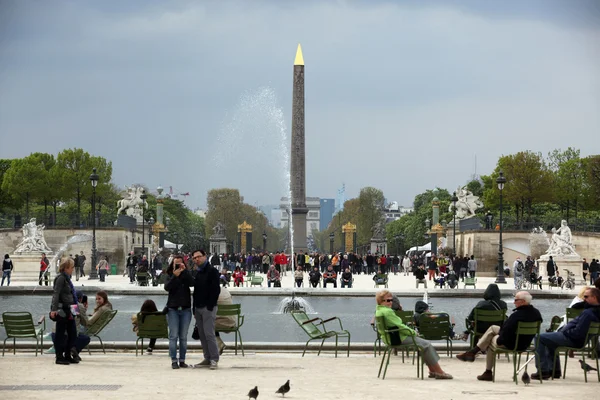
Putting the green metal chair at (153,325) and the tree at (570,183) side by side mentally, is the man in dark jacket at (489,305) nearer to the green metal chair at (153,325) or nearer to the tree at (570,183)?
the green metal chair at (153,325)

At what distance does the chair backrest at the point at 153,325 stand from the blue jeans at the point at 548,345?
191 inches

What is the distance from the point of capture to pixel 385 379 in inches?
460

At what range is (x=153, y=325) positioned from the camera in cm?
1388

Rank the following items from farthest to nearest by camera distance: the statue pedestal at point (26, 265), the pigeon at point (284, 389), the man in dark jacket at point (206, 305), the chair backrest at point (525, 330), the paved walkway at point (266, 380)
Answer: the statue pedestal at point (26, 265) < the man in dark jacket at point (206, 305) < the chair backrest at point (525, 330) < the paved walkway at point (266, 380) < the pigeon at point (284, 389)

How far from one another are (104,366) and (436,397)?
453 cm

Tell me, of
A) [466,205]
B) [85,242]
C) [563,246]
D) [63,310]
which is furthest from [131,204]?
[63,310]

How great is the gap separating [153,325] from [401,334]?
3.66 metres

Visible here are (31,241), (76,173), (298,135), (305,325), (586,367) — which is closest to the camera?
(586,367)

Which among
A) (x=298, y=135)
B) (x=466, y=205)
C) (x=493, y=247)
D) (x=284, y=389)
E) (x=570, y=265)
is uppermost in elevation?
(x=298, y=135)

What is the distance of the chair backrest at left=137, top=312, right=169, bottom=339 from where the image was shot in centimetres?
1379

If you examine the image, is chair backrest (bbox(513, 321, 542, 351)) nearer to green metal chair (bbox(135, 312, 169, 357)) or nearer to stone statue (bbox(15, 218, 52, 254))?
green metal chair (bbox(135, 312, 169, 357))

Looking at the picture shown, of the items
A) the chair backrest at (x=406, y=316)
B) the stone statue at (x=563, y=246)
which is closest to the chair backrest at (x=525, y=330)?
the chair backrest at (x=406, y=316)

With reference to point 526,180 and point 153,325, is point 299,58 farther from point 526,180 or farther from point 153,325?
point 153,325

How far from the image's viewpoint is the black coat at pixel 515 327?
1142cm
